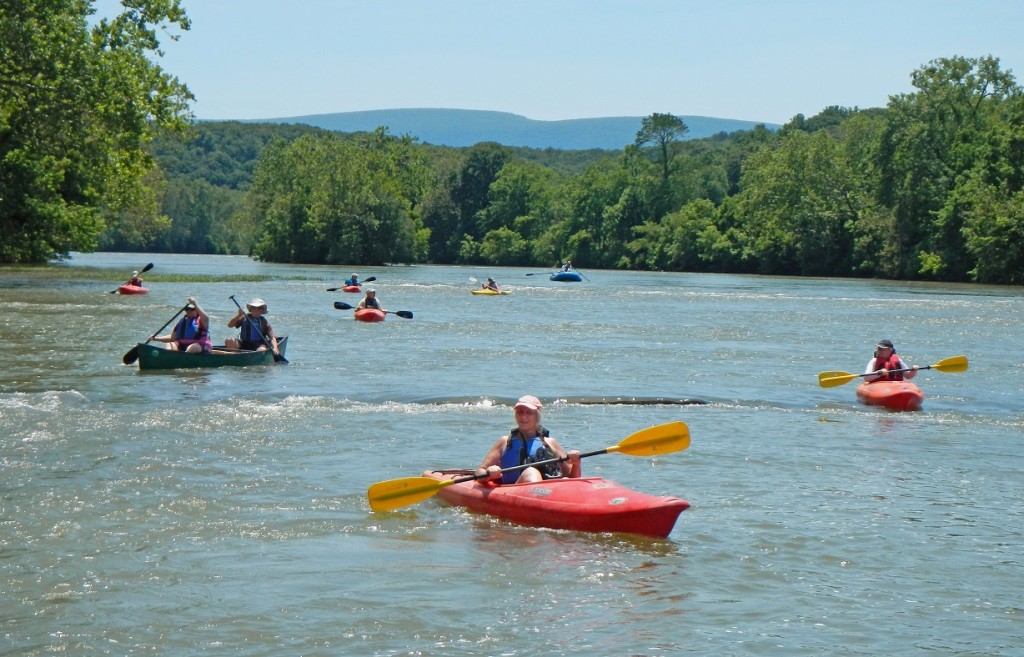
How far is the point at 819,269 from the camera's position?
8200cm

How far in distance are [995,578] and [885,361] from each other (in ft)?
33.1

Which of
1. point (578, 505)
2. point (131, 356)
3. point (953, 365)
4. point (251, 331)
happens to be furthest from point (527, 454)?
point (251, 331)

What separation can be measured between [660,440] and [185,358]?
10.9 m

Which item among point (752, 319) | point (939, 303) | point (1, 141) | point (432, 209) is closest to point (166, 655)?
point (752, 319)

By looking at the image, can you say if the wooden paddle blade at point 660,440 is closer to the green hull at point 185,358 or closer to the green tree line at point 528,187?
the green hull at point 185,358

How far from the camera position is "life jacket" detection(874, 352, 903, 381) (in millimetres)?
18609

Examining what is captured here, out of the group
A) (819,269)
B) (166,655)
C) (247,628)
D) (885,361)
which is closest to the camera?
(166,655)

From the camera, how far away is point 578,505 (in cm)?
1012

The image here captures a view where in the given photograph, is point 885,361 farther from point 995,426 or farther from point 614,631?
point 614,631

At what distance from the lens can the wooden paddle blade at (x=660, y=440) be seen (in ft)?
37.4

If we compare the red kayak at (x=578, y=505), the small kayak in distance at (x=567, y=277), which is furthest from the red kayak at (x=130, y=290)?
the small kayak in distance at (x=567, y=277)

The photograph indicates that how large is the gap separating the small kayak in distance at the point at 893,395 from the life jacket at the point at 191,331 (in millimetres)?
10263

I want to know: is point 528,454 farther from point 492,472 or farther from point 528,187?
point 528,187

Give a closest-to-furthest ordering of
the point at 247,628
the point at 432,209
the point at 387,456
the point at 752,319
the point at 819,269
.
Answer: the point at 247,628
the point at 387,456
the point at 752,319
the point at 819,269
the point at 432,209
